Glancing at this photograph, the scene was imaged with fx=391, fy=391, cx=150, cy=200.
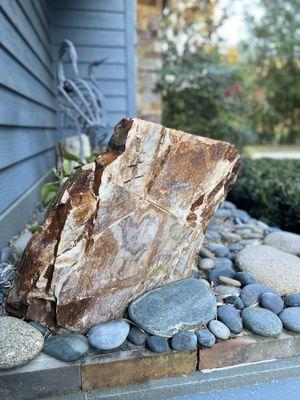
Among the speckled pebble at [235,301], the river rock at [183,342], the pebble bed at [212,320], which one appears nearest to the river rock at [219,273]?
the pebble bed at [212,320]

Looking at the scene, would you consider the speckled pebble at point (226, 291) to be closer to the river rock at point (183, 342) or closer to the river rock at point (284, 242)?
the river rock at point (183, 342)

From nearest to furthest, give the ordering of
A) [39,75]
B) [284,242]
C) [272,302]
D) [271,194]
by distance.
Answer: [272,302], [284,242], [39,75], [271,194]

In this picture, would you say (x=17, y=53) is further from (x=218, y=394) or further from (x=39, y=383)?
(x=218, y=394)

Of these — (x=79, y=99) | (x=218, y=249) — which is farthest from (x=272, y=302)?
(x=79, y=99)

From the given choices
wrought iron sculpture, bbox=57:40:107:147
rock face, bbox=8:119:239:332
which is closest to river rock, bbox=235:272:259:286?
rock face, bbox=8:119:239:332

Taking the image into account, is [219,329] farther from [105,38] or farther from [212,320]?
[105,38]

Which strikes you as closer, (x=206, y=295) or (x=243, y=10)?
(x=206, y=295)

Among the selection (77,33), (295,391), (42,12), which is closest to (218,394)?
(295,391)
